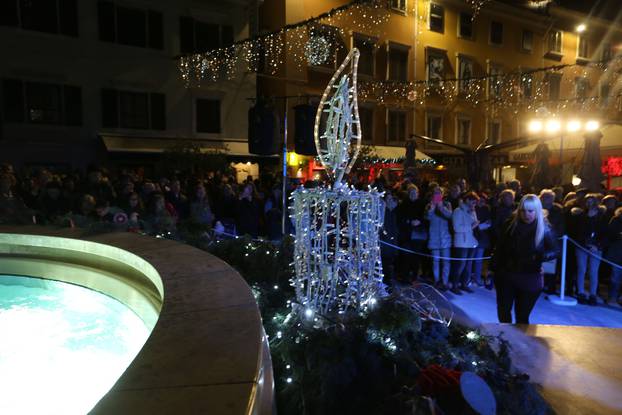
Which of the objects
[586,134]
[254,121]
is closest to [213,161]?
[254,121]

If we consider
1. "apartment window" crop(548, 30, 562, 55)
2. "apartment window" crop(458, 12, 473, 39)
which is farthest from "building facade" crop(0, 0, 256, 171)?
"apartment window" crop(548, 30, 562, 55)

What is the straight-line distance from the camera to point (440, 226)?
768 cm

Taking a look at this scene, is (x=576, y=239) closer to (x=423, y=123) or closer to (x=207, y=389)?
(x=207, y=389)

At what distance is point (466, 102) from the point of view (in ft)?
89.4

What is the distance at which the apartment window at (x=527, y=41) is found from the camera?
95.7 feet

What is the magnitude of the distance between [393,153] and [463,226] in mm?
16051

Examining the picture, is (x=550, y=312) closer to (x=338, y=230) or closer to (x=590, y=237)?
(x=590, y=237)

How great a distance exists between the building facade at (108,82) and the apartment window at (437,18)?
36.4 ft

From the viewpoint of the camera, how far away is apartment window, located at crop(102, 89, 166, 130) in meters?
17.3

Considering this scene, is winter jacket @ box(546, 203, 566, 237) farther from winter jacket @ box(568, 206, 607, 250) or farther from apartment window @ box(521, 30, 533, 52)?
apartment window @ box(521, 30, 533, 52)

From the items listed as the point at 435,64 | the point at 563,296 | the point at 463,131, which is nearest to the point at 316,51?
the point at 435,64

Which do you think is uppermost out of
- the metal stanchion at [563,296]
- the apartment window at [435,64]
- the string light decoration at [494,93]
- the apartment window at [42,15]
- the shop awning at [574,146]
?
the apartment window at [435,64]

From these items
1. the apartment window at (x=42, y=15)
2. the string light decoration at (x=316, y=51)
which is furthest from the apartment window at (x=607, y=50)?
the apartment window at (x=42, y=15)

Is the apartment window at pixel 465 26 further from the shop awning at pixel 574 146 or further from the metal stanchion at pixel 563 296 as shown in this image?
the metal stanchion at pixel 563 296
